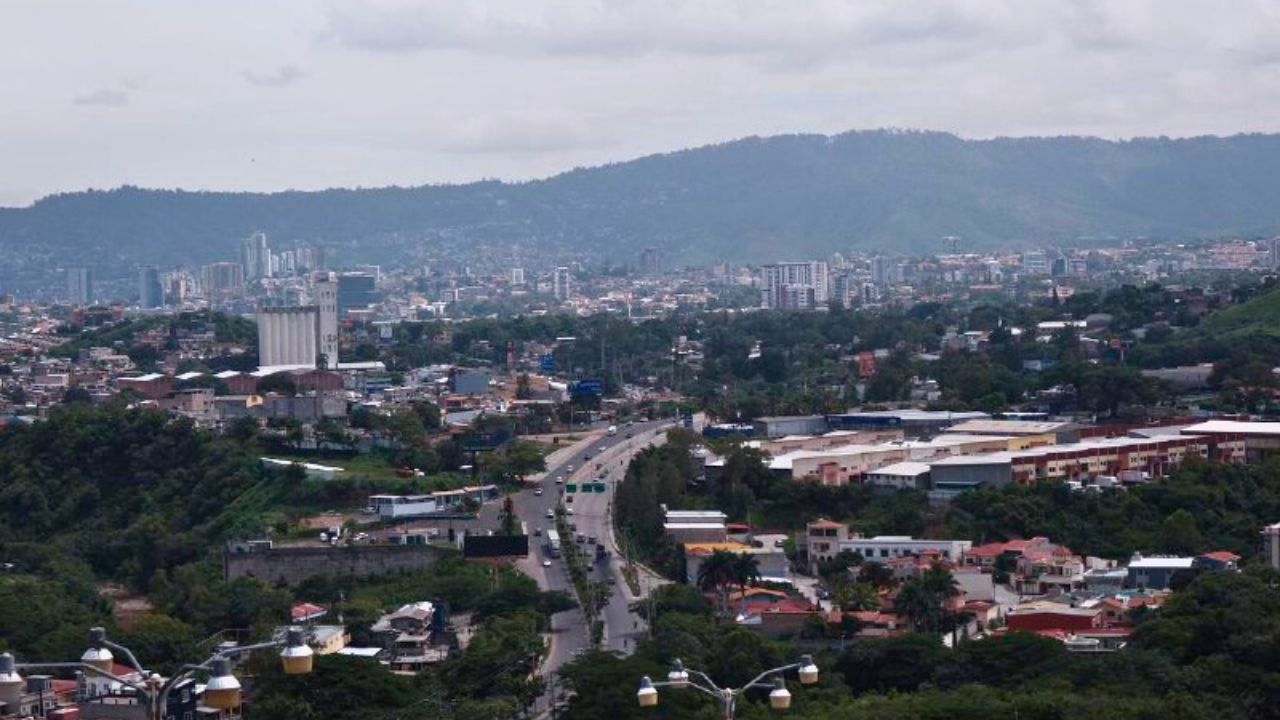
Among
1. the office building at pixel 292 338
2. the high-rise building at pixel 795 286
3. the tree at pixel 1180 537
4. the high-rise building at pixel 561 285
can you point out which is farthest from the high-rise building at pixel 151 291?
the tree at pixel 1180 537

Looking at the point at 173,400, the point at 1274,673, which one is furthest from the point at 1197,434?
the point at 173,400

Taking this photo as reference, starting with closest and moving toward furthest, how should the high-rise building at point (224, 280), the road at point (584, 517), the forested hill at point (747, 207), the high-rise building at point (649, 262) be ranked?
1. the road at point (584, 517)
2. the high-rise building at point (224, 280)
3. the high-rise building at point (649, 262)
4. the forested hill at point (747, 207)

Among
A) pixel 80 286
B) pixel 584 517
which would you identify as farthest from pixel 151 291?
pixel 584 517

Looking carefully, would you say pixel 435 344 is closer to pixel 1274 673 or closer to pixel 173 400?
pixel 173 400

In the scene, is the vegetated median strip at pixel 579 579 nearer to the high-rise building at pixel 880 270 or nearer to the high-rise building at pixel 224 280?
the high-rise building at pixel 880 270

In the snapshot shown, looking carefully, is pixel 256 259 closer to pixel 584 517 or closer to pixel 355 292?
pixel 355 292

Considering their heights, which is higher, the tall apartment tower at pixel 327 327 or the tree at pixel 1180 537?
the tall apartment tower at pixel 327 327
